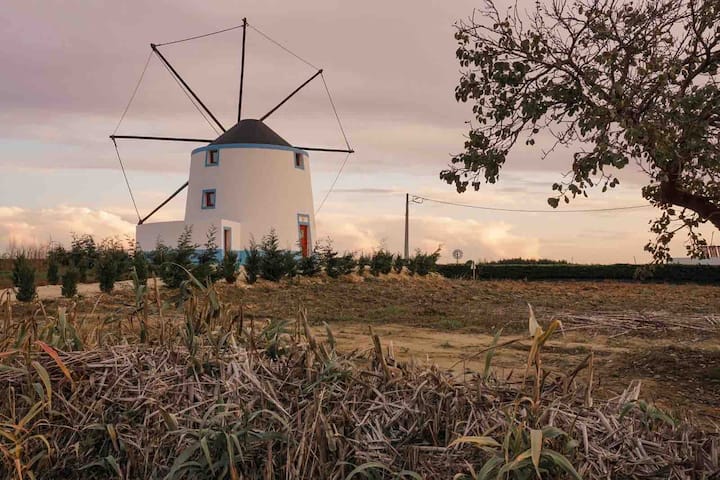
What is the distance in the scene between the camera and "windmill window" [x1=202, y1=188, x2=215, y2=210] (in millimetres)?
31641

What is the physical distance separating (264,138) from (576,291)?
16.6 m

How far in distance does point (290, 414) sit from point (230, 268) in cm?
1931

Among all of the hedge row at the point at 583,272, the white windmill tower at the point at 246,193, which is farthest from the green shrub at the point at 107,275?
the hedge row at the point at 583,272

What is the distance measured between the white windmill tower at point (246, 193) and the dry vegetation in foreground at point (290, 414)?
27596 mm

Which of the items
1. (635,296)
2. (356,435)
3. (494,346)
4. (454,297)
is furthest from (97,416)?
(635,296)

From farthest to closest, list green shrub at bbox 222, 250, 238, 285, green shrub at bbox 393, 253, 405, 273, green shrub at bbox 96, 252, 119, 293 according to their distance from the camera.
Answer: green shrub at bbox 393, 253, 405, 273
green shrub at bbox 222, 250, 238, 285
green shrub at bbox 96, 252, 119, 293

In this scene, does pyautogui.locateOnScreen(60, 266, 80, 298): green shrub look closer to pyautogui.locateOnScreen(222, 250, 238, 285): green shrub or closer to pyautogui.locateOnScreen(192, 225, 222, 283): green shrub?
pyautogui.locateOnScreen(192, 225, 222, 283): green shrub

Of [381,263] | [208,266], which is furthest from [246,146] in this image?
[208,266]

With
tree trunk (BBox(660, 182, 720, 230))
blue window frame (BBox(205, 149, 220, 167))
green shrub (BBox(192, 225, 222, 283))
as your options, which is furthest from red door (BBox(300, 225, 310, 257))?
tree trunk (BBox(660, 182, 720, 230))

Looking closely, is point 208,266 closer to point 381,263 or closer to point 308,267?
point 308,267

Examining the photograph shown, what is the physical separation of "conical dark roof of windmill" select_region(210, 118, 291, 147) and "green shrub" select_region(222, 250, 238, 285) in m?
11.2

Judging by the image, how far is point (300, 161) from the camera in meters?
33.0

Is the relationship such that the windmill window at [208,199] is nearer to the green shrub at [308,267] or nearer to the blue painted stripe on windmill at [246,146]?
the blue painted stripe on windmill at [246,146]

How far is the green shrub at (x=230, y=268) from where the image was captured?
2091 cm
